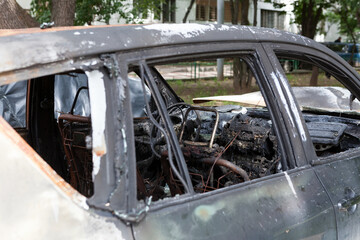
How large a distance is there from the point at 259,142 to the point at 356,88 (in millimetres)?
652

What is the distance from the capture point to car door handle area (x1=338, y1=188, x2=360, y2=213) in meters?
2.27

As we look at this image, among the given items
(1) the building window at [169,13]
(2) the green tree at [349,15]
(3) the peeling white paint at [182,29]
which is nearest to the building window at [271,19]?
(2) the green tree at [349,15]

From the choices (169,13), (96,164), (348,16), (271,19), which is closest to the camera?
(96,164)

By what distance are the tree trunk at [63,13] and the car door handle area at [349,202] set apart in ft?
20.4

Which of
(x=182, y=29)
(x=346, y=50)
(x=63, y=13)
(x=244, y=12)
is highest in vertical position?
(x=182, y=29)

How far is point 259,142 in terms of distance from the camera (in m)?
2.99

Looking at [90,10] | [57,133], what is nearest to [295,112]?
[57,133]

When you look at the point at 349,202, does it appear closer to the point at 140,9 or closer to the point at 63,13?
the point at 63,13

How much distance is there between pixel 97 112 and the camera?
166 cm

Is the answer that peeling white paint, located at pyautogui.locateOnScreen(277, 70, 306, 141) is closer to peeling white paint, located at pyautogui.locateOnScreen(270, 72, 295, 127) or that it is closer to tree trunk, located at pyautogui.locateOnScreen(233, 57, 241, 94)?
peeling white paint, located at pyautogui.locateOnScreen(270, 72, 295, 127)

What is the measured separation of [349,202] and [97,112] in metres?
1.35

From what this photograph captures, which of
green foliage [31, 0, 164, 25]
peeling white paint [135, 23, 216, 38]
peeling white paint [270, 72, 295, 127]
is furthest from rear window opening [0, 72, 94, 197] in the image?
green foliage [31, 0, 164, 25]

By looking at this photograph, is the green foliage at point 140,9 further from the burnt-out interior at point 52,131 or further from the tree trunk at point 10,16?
the burnt-out interior at point 52,131

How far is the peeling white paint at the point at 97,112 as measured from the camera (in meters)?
1.63
